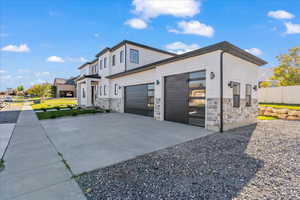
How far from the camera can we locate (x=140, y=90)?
37.1 feet

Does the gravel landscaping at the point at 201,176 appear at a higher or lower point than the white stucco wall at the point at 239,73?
lower

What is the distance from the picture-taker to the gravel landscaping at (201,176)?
7.13 ft

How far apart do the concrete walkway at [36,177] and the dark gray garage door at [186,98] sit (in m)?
6.03

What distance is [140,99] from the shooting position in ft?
37.0

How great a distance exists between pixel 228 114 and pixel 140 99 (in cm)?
659

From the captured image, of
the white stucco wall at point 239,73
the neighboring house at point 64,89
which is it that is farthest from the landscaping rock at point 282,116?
the neighboring house at point 64,89

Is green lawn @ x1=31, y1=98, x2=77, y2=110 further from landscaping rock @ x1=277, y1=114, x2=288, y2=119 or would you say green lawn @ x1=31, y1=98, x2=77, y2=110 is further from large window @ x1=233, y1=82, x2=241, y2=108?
landscaping rock @ x1=277, y1=114, x2=288, y2=119

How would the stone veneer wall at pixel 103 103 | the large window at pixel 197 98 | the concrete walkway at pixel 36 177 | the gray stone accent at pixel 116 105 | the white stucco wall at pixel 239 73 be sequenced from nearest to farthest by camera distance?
the concrete walkway at pixel 36 177 < the white stucco wall at pixel 239 73 < the large window at pixel 197 98 < the gray stone accent at pixel 116 105 < the stone veneer wall at pixel 103 103

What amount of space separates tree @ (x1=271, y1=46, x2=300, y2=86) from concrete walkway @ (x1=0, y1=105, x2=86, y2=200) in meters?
25.2

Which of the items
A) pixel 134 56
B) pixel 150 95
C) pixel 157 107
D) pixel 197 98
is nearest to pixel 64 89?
pixel 134 56

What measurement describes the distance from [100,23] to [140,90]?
6824mm

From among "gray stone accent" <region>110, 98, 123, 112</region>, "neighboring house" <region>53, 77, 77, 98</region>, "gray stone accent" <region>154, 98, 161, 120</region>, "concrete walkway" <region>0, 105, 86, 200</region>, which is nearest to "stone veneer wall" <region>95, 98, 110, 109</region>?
"gray stone accent" <region>110, 98, 123, 112</region>

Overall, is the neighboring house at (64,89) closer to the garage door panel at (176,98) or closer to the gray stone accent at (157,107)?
the gray stone accent at (157,107)

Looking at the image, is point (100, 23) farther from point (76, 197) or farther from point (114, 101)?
point (76, 197)
